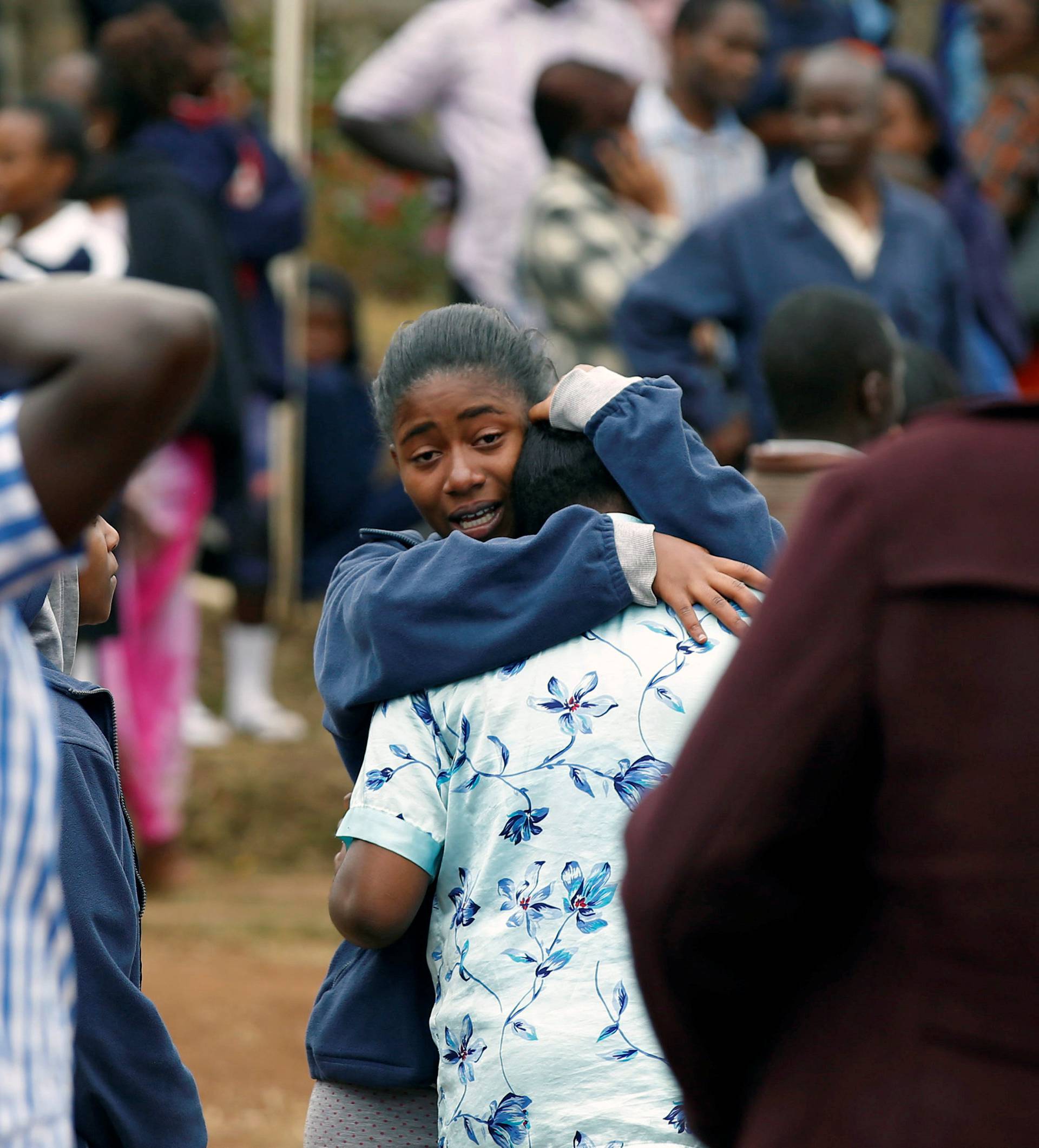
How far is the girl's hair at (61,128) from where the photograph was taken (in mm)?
5809

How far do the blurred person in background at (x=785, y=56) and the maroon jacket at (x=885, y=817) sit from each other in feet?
19.3

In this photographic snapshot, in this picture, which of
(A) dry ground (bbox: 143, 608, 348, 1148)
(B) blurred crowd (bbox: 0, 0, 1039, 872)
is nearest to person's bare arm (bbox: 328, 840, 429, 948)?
(A) dry ground (bbox: 143, 608, 348, 1148)

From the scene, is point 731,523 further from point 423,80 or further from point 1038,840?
point 423,80

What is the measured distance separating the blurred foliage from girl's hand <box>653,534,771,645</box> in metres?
8.61

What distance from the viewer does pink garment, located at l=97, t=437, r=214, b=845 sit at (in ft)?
19.9

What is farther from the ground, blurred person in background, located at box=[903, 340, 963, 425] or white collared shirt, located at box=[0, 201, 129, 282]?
blurred person in background, located at box=[903, 340, 963, 425]

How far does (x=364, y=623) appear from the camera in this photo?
213 cm

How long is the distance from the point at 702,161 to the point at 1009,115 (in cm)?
136

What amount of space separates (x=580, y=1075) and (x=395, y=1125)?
15.2 inches

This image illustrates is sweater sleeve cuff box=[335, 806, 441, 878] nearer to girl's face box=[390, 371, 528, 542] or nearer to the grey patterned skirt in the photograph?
the grey patterned skirt

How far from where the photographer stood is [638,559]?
2062 mm

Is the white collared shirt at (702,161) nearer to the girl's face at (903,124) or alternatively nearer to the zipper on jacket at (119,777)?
the girl's face at (903,124)

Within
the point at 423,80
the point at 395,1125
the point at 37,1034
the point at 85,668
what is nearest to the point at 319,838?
the point at 85,668

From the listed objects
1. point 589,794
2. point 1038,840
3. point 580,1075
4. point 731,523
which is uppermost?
point 1038,840
